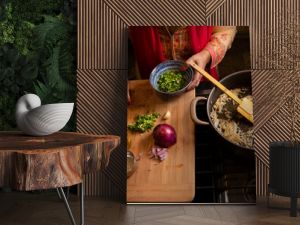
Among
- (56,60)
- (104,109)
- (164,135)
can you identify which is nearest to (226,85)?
(164,135)

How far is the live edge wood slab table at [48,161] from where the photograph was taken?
217 cm

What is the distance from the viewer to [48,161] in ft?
7.23

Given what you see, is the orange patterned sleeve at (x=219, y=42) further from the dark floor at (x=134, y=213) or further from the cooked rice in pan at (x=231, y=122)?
the dark floor at (x=134, y=213)

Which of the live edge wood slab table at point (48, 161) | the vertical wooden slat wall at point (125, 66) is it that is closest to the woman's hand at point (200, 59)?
the vertical wooden slat wall at point (125, 66)

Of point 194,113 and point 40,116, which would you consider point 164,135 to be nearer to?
point 194,113

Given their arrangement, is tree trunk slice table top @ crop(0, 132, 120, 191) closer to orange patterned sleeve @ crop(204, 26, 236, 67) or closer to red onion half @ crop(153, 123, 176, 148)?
red onion half @ crop(153, 123, 176, 148)

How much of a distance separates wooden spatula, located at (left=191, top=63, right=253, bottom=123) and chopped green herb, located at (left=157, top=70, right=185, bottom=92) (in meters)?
0.17

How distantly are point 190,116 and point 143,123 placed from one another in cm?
41

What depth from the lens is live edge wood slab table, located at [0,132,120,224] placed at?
217 centimetres

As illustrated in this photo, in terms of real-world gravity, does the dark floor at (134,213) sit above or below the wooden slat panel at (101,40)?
below

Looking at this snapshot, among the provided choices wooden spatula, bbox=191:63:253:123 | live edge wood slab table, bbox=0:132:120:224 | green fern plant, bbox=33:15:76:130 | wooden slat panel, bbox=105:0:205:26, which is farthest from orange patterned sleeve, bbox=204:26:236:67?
live edge wood slab table, bbox=0:132:120:224

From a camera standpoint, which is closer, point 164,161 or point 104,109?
point 164,161

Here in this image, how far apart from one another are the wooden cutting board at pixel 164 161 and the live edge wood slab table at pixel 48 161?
4.47 feet

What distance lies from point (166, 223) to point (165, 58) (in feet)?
4.88
